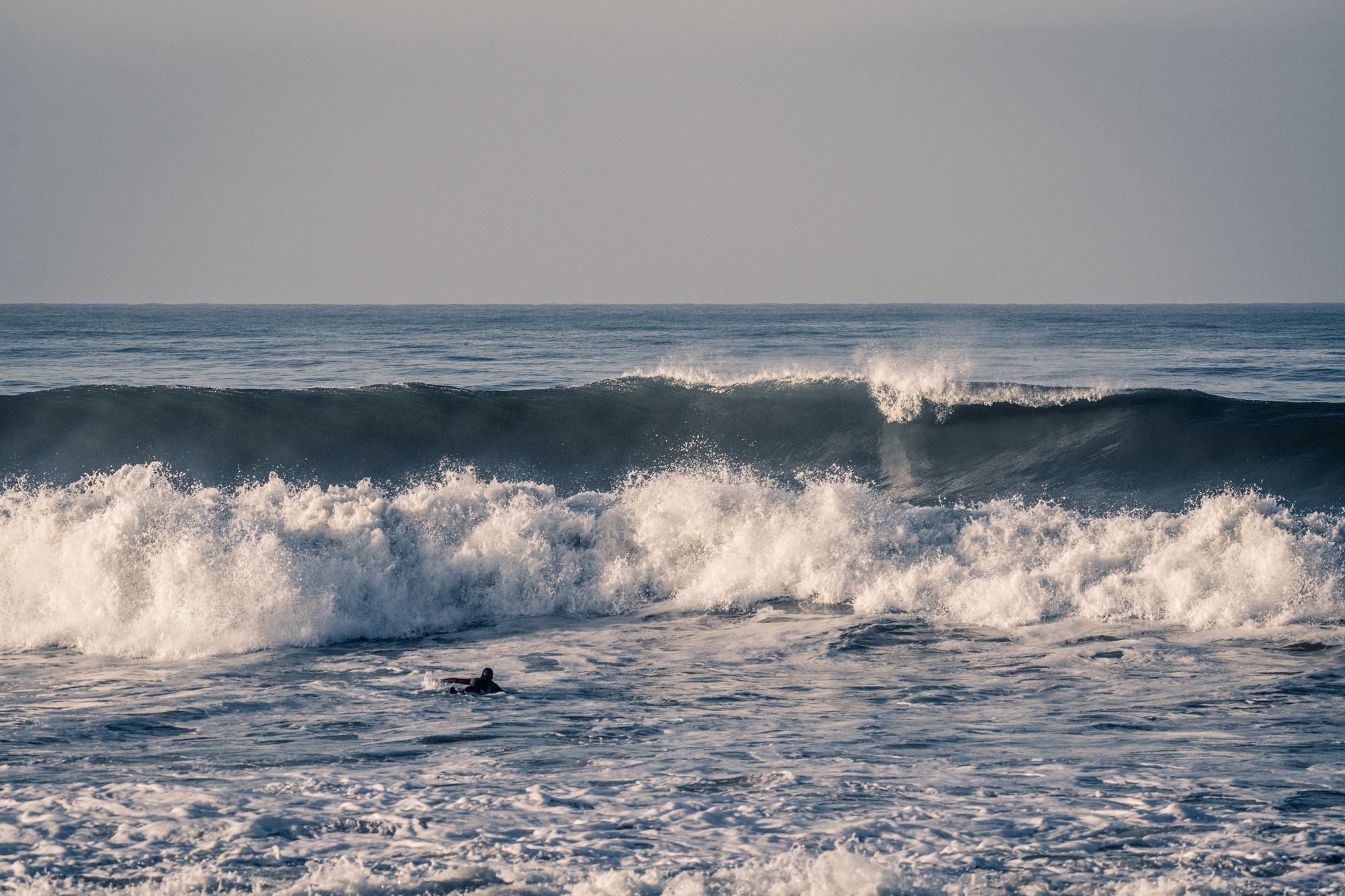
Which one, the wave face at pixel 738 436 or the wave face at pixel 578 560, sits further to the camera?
the wave face at pixel 738 436

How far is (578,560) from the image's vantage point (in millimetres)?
13141

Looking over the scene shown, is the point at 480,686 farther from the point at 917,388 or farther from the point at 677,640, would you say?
the point at 917,388

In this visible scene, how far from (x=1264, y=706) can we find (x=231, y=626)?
8.87 metres

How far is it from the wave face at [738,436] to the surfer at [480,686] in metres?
8.79

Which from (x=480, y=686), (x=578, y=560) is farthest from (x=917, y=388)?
(x=480, y=686)

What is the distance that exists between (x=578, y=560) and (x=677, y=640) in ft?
7.76

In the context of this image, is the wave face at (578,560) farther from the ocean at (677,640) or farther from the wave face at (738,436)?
the wave face at (738,436)

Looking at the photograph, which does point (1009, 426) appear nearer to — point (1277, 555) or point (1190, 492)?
point (1190, 492)

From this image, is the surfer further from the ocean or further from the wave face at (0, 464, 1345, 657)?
the wave face at (0, 464, 1345, 657)

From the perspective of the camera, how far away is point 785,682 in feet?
30.9


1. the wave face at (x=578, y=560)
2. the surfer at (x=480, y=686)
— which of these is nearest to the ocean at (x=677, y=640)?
the wave face at (x=578, y=560)

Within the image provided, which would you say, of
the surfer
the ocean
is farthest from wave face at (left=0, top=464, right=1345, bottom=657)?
the surfer

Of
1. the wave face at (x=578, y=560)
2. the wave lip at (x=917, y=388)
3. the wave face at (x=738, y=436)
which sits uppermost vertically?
the wave lip at (x=917, y=388)

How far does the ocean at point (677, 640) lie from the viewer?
231 inches
